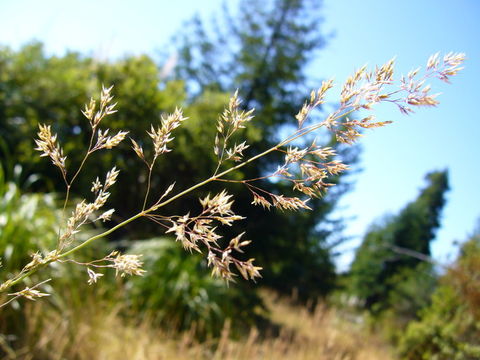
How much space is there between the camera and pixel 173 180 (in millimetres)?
8297

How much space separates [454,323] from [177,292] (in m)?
5.08

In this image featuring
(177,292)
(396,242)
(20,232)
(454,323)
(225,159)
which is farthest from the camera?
(396,242)

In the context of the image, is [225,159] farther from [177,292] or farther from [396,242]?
[396,242]

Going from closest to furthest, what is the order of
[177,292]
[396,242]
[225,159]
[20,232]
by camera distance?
[225,159] → [20,232] → [177,292] → [396,242]

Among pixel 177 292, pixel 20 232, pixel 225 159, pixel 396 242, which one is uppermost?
pixel 396 242

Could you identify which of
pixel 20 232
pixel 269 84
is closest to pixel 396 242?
pixel 269 84

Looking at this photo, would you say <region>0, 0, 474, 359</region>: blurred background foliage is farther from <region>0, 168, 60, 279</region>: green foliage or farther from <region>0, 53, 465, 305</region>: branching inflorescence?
<region>0, 53, 465, 305</region>: branching inflorescence

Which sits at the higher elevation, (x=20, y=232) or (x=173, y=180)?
(x=173, y=180)

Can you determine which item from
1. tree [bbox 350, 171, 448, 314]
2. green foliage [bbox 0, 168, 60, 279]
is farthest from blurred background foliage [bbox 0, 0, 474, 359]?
tree [bbox 350, 171, 448, 314]

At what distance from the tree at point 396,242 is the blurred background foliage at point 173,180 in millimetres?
14170

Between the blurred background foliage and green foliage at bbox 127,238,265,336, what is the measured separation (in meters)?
0.02

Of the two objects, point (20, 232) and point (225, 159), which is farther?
point (20, 232)

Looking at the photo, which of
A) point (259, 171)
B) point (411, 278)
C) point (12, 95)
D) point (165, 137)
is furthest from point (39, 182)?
point (411, 278)

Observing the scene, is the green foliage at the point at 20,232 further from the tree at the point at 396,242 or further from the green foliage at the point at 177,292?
the tree at the point at 396,242
